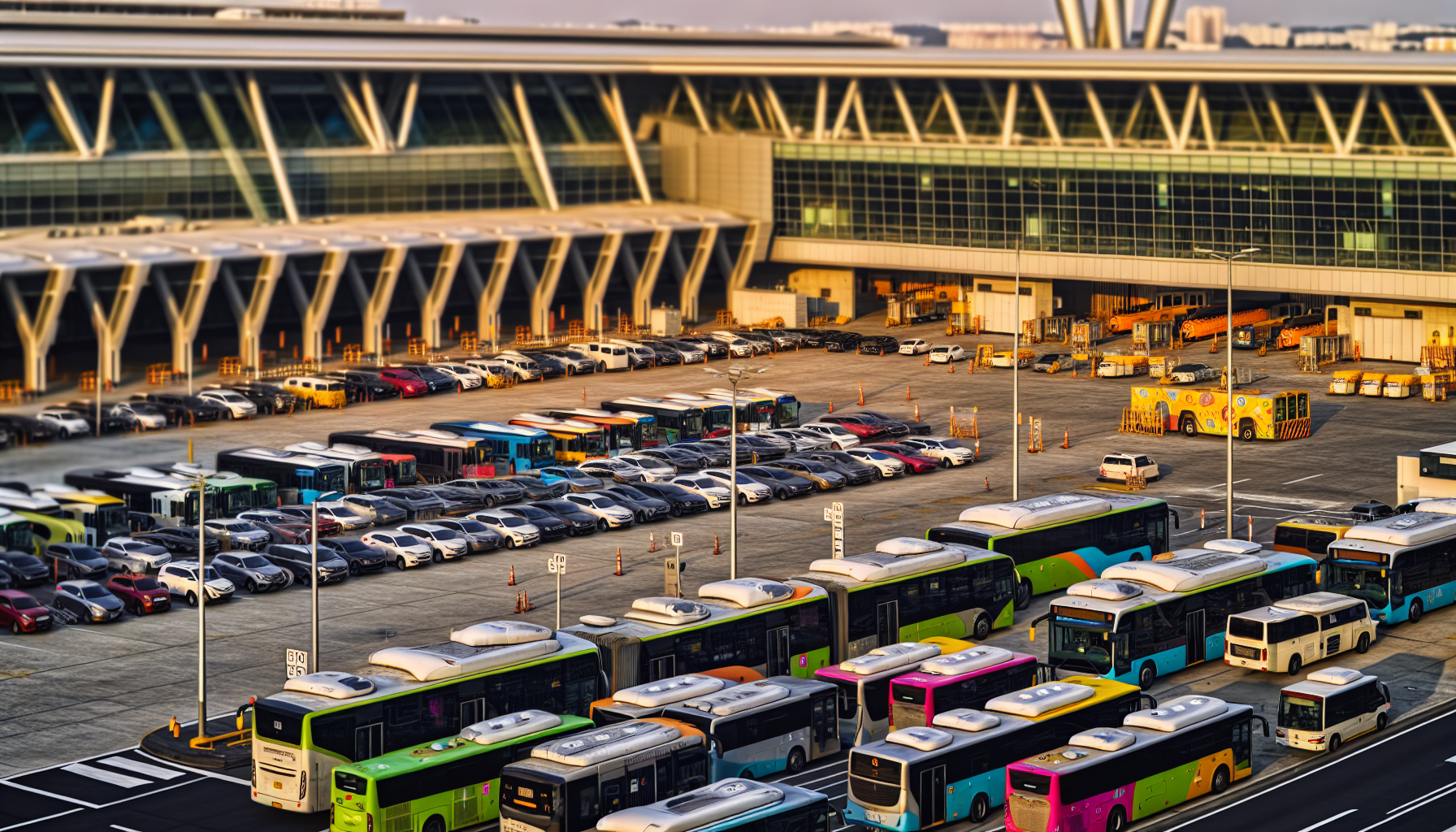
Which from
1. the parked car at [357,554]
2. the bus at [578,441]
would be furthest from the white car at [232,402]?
the parked car at [357,554]

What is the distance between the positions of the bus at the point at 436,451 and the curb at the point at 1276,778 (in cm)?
4793

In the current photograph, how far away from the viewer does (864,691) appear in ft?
175

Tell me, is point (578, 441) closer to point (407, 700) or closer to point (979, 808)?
point (407, 700)

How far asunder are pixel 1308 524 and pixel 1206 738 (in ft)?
79.4

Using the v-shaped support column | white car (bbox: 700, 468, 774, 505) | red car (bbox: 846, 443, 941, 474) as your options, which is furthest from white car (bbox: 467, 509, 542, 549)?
the v-shaped support column

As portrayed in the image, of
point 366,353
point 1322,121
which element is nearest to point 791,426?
point 366,353

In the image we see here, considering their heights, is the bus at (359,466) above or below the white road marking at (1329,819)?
above

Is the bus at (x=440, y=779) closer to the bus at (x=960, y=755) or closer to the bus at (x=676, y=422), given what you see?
the bus at (x=960, y=755)

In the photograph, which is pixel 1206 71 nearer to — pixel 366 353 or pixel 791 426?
pixel 791 426

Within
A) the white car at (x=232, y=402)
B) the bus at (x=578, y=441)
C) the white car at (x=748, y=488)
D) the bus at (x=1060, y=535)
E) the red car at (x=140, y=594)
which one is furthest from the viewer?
the white car at (x=232, y=402)

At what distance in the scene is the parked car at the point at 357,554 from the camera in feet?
248

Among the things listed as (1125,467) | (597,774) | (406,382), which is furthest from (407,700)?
(406,382)

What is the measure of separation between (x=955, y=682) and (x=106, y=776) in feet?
71.8

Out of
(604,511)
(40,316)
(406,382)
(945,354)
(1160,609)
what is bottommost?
(1160,609)
